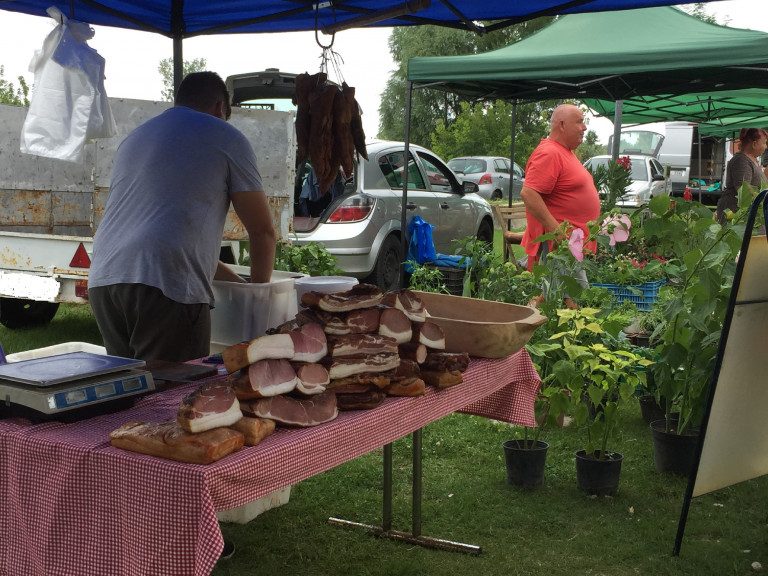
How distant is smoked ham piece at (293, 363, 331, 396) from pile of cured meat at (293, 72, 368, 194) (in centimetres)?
106

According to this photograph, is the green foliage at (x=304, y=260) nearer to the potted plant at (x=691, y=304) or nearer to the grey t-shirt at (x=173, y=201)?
the potted plant at (x=691, y=304)

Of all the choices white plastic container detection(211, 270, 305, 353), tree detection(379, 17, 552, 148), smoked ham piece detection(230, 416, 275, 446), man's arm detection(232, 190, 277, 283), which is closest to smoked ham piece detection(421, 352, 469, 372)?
white plastic container detection(211, 270, 305, 353)

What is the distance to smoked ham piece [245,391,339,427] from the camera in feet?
6.33

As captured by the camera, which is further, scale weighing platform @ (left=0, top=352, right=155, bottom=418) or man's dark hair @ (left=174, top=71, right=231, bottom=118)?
man's dark hair @ (left=174, top=71, right=231, bottom=118)

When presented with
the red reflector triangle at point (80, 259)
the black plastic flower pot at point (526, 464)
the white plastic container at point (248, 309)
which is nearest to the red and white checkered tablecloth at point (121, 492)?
the white plastic container at point (248, 309)

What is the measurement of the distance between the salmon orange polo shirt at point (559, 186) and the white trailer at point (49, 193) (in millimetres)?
1783

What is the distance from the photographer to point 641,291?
6.07m

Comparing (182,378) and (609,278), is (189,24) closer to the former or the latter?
(182,378)

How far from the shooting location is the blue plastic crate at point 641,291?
610 centimetres

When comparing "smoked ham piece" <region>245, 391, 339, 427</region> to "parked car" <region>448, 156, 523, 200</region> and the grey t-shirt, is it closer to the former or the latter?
the grey t-shirt

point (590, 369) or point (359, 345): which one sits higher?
point (359, 345)

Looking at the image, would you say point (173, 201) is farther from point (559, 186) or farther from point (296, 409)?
point (559, 186)

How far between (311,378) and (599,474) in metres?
2.30

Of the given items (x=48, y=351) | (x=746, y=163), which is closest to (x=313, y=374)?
(x=48, y=351)
